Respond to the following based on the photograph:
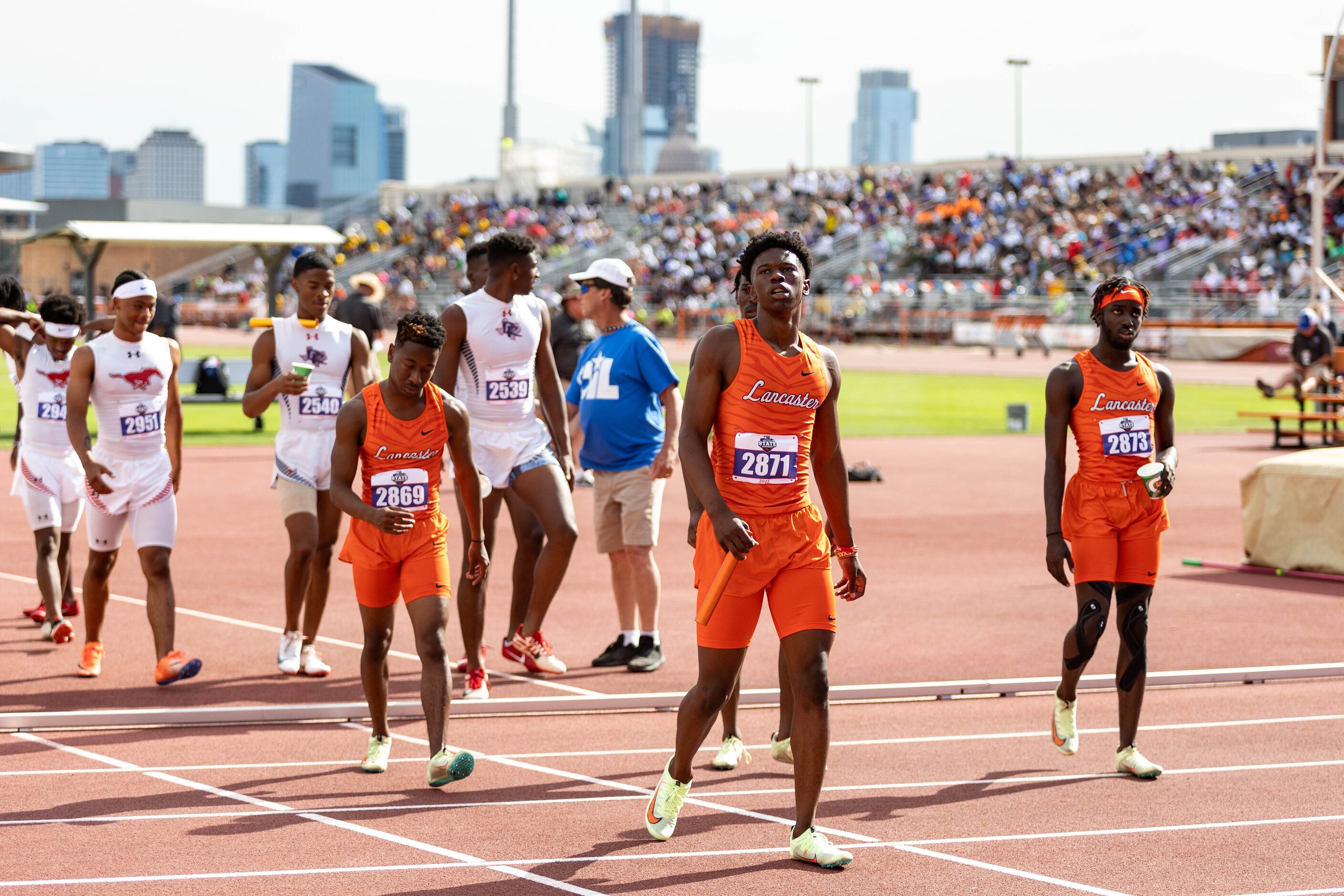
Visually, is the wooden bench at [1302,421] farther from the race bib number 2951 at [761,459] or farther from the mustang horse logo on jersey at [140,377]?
the race bib number 2951 at [761,459]

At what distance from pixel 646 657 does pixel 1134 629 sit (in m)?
2.79

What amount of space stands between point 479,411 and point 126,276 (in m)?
1.91

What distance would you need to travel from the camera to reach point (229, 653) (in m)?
8.81

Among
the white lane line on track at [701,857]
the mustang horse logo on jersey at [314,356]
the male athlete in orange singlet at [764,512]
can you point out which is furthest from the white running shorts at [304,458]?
the male athlete in orange singlet at [764,512]

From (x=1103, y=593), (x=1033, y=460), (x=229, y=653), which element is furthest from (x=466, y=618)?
(x=1033, y=460)

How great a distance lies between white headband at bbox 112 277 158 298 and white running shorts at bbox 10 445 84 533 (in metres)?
1.69

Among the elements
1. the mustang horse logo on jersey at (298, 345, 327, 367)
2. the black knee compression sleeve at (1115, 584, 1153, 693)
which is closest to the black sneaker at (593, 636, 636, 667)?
the mustang horse logo on jersey at (298, 345, 327, 367)

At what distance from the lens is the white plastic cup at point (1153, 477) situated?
21.3 ft

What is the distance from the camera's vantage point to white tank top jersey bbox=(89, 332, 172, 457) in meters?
8.06

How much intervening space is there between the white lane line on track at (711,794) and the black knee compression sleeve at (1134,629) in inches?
15.6

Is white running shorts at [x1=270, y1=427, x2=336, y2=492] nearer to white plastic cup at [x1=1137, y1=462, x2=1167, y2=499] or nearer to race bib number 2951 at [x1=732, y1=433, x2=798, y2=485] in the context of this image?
race bib number 2951 at [x1=732, y1=433, x2=798, y2=485]

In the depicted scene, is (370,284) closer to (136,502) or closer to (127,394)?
(127,394)

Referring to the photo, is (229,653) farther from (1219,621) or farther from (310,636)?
(1219,621)

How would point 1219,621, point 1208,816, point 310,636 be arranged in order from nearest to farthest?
point 1208,816
point 310,636
point 1219,621
